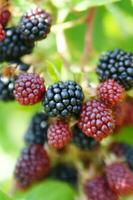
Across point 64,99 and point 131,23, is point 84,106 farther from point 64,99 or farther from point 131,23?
point 131,23

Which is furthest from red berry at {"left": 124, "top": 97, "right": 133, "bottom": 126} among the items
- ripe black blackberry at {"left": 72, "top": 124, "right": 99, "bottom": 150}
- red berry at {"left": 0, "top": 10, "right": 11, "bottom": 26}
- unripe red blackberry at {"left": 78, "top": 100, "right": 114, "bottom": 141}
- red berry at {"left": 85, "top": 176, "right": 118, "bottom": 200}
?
red berry at {"left": 0, "top": 10, "right": 11, "bottom": 26}

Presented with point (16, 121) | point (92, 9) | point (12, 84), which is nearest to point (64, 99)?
point (12, 84)

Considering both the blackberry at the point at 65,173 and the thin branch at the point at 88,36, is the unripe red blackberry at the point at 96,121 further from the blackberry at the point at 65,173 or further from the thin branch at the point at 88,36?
the blackberry at the point at 65,173

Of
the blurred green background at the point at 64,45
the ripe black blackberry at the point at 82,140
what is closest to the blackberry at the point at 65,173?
the blurred green background at the point at 64,45

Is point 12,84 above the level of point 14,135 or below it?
above

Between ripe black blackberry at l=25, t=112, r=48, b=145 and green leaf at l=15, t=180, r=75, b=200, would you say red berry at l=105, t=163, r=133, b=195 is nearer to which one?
green leaf at l=15, t=180, r=75, b=200
